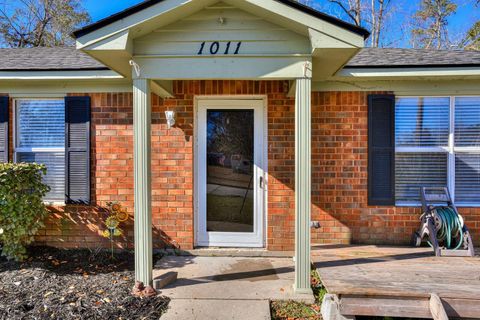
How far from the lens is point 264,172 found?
4.82 meters

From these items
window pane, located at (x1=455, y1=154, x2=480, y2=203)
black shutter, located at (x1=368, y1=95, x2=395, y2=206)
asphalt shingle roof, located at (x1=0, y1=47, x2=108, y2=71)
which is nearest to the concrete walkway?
black shutter, located at (x1=368, y1=95, x2=395, y2=206)

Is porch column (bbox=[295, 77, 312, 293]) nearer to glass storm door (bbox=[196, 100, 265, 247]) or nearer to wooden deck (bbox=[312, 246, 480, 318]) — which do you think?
wooden deck (bbox=[312, 246, 480, 318])

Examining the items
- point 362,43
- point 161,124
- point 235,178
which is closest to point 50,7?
point 161,124

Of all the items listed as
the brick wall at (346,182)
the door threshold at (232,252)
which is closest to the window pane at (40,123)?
the door threshold at (232,252)

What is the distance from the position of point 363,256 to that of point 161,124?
133 inches

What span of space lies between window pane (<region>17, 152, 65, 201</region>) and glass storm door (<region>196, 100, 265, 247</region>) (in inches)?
85.2

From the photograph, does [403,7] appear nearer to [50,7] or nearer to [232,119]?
[232,119]

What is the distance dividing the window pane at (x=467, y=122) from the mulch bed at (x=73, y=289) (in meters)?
4.67

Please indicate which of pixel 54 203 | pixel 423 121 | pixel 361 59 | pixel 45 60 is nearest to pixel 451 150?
pixel 423 121

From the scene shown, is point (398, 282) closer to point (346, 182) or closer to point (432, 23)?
point (346, 182)

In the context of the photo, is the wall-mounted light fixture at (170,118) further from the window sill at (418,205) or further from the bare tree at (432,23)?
the bare tree at (432,23)

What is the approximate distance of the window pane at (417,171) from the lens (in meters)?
4.77

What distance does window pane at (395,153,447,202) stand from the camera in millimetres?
4770

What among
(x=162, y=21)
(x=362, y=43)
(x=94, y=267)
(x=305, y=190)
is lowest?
(x=94, y=267)
